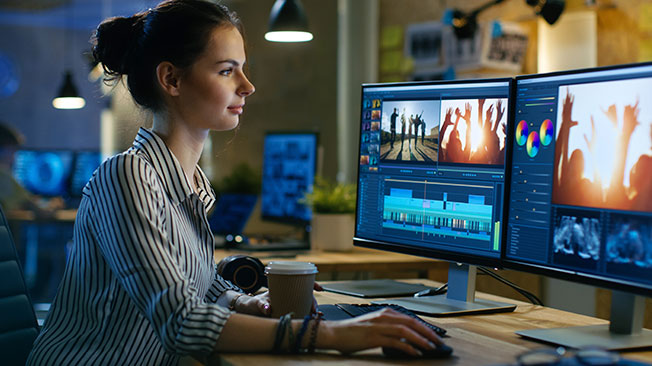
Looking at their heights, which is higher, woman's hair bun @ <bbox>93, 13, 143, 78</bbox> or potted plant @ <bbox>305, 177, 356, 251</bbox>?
woman's hair bun @ <bbox>93, 13, 143, 78</bbox>

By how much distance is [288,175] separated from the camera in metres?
3.07

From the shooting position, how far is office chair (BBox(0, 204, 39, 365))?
160cm

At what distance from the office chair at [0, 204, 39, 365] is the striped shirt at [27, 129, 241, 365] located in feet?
0.72

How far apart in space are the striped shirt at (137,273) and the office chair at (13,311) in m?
0.22

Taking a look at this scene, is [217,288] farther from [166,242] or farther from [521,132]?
[521,132]

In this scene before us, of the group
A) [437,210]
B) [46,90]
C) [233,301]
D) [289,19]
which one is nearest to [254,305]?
[233,301]

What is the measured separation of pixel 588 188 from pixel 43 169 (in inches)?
172

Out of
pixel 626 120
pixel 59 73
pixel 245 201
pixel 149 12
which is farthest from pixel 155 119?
pixel 59 73

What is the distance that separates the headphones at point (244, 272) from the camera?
182 cm

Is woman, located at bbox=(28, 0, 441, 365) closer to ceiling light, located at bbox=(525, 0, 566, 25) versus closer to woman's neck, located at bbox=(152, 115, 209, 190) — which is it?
woman's neck, located at bbox=(152, 115, 209, 190)

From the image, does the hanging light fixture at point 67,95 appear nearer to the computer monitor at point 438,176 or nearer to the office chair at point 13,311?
the office chair at point 13,311

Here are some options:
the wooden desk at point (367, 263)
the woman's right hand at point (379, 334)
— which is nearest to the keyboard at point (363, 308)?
the woman's right hand at point (379, 334)

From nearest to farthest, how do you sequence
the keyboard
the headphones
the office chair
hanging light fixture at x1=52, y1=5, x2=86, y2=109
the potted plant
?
the keyboard
the office chair
the headphones
the potted plant
hanging light fixture at x1=52, y1=5, x2=86, y2=109

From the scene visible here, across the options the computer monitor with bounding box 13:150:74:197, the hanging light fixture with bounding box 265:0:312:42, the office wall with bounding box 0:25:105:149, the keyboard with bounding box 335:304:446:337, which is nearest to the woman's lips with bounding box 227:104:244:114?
the keyboard with bounding box 335:304:446:337
